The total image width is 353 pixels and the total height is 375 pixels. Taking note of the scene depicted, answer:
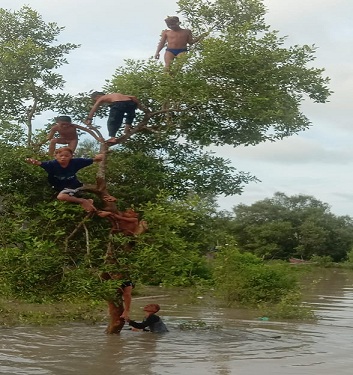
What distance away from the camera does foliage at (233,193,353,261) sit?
41.4 meters

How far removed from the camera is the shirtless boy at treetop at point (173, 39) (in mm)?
9289

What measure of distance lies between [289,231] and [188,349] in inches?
1361

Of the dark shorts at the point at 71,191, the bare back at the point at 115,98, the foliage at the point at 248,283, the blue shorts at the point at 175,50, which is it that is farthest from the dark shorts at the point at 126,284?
the foliage at the point at 248,283

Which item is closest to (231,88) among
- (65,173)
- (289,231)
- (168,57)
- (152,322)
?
(168,57)

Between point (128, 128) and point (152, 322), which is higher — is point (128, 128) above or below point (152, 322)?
above

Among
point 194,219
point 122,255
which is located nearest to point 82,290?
point 122,255

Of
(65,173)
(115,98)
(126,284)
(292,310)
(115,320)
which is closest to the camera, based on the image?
(65,173)

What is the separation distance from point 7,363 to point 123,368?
4.48 ft

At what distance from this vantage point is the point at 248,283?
1531cm

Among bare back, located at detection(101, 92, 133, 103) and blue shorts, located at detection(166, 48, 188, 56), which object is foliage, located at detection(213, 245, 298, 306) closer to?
blue shorts, located at detection(166, 48, 188, 56)

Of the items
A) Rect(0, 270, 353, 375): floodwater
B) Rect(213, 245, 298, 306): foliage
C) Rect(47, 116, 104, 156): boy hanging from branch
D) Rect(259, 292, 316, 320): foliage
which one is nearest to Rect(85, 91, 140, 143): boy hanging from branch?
Rect(47, 116, 104, 156): boy hanging from branch

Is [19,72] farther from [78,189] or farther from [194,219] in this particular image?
[194,219]

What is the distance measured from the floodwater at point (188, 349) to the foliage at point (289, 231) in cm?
2816

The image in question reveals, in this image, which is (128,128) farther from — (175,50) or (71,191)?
(71,191)
